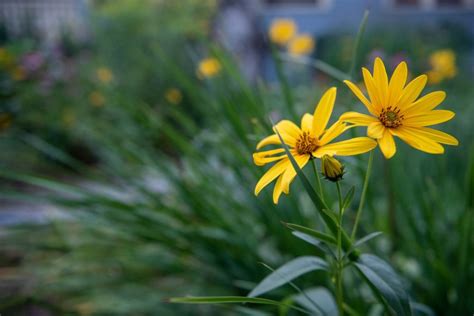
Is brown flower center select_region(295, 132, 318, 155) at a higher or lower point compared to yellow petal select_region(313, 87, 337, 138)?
lower

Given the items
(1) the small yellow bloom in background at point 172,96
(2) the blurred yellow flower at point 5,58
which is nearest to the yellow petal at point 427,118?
(1) the small yellow bloom in background at point 172,96

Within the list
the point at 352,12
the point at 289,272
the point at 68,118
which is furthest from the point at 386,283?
the point at 352,12

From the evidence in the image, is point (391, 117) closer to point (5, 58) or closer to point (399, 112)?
point (399, 112)

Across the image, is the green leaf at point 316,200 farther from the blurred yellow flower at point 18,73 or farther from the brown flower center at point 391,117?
the blurred yellow flower at point 18,73

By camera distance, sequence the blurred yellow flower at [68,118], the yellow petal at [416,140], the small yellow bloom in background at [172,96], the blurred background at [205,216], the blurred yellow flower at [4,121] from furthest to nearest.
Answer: the blurred yellow flower at [68,118] → the small yellow bloom in background at [172,96] → the blurred yellow flower at [4,121] → the blurred background at [205,216] → the yellow petal at [416,140]

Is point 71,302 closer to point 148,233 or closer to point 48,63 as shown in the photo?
point 148,233

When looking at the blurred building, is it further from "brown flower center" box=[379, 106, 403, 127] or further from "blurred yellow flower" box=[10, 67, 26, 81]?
"brown flower center" box=[379, 106, 403, 127]

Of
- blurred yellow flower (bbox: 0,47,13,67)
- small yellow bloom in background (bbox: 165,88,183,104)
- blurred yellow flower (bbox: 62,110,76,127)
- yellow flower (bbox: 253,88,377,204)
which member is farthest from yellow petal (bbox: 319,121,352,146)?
blurred yellow flower (bbox: 62,110,76,127)
